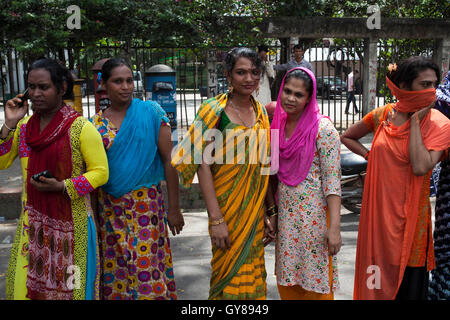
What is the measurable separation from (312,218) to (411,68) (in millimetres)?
1031

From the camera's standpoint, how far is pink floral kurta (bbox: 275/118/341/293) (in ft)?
9.20

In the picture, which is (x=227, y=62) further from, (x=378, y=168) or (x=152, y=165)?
(x=378, y=168)

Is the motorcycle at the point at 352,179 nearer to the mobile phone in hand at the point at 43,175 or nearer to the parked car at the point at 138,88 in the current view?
the parked car at the point at 138,88

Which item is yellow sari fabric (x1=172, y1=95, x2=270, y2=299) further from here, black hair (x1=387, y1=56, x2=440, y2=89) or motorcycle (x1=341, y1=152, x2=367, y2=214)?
motorcycle (x1=341, y1=152, x2=367, y2=214)

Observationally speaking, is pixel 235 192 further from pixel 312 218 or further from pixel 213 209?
pixel 312 218

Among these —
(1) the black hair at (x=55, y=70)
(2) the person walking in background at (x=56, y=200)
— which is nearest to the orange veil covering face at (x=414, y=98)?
(2) the person walking in background at (x=56, y=200)

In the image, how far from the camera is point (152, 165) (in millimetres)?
2998

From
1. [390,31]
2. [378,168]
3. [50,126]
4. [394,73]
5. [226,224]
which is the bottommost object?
[226,224]

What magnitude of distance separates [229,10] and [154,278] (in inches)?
330

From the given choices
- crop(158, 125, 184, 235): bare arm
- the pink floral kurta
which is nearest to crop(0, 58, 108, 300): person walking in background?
crop(158, 125, 184, 235): bare arm

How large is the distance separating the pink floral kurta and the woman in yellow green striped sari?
0.20 meters

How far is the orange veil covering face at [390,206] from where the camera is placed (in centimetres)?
289

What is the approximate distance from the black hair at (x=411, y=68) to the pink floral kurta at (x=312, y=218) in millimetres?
507

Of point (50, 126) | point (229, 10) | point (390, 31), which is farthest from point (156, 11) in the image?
point (50, 126)
